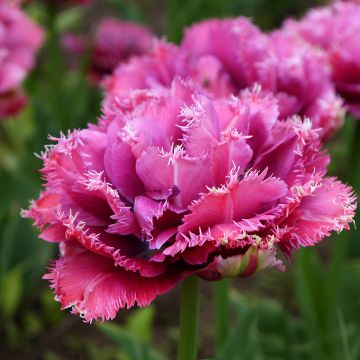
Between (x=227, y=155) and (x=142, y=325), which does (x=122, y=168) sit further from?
(x=142, y=325)

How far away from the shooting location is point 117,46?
6.10 ft

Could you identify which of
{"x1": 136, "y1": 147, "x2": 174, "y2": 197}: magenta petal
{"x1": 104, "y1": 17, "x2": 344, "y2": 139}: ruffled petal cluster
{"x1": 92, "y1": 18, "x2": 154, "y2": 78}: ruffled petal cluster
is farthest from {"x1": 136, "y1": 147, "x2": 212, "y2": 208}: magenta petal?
{"x1": 92, "y1": 18, "x2": 154, "y2": 78}: ruffled petal cluster

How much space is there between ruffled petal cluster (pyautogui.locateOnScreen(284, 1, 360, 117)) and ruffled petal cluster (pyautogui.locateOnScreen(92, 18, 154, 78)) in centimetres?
81

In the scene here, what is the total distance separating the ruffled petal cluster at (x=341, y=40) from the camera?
944mm

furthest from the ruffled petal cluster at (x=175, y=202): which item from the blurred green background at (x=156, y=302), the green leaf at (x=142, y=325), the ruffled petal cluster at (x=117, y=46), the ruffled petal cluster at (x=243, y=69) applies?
the ruffled petal cluster at (x=117, y=46)

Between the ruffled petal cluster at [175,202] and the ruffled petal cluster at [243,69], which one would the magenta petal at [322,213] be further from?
the ruffled petal cluster at [243,69]

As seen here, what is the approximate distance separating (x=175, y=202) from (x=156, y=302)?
1.13 metres

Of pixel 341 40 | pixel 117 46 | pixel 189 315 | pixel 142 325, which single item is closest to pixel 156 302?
pixel 142 325

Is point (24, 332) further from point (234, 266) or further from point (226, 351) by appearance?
point (234, 266)

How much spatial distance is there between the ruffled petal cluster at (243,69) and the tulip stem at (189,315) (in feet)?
0.89

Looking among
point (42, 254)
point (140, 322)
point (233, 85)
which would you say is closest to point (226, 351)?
point (233, 85)

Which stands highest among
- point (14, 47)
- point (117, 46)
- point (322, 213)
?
point (322, 213)

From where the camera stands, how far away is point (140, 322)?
4.59ft

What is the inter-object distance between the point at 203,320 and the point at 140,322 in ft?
0.86
